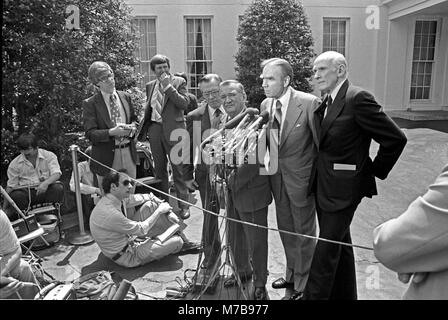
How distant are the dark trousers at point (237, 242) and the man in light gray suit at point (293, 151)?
0.38m

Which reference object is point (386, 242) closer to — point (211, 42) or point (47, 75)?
point (47, 75)

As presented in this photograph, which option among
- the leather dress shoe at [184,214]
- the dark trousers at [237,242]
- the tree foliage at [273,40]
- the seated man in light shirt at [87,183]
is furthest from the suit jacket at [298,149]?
the tree foliage at [273,40]

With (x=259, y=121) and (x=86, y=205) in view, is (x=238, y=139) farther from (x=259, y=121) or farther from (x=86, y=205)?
(x=86, y=205)

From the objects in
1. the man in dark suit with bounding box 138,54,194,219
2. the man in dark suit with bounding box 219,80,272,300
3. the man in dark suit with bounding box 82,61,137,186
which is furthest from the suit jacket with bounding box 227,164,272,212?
the man in dark suit with bounding box 82,61,137,186

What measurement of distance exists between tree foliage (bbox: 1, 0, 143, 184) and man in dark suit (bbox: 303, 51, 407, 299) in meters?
4.14

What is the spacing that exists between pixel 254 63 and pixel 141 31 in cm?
415

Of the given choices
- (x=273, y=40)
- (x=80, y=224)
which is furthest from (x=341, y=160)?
(x=273, y=40)

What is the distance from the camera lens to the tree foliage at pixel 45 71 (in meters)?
5.30

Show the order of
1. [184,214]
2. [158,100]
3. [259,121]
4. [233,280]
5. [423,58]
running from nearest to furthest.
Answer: [259,121], [233,280], [158,100], [184,214], [423,58]

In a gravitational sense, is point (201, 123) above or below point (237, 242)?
above

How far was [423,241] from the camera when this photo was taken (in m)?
1.35

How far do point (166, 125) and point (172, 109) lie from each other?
21cm

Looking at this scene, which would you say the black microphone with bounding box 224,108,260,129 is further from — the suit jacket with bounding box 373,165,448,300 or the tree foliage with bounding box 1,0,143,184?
the tree foliage with bounding box 1,0,143,184

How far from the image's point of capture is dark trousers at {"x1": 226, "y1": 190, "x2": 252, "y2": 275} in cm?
310
